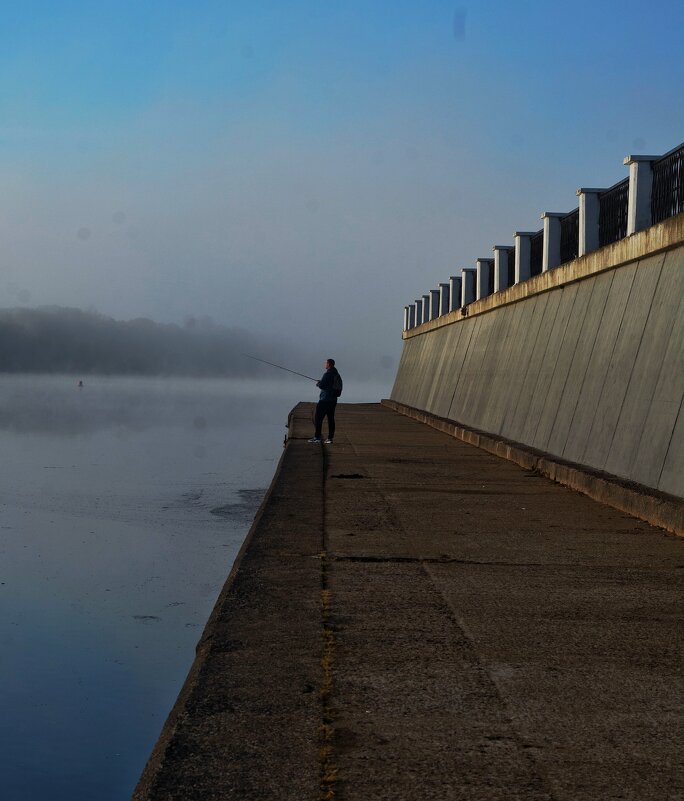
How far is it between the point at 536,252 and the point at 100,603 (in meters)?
14.9

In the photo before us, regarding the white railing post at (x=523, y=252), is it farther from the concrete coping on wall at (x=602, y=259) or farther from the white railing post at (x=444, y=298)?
the white railing post at (x=444, y=298)

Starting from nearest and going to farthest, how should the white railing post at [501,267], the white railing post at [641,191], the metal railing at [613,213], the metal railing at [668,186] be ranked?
1. the metal railing at [668,186]
2. the white railing post at [641,191]
3. the metal railing at [613,213]
4. the white railing post at [501,267]

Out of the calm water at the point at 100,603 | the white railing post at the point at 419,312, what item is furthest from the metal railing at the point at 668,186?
the white railing post at the point at 419,312

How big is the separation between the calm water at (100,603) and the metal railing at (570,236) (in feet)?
27.2

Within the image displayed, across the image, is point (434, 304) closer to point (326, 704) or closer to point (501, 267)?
point (501, 267)

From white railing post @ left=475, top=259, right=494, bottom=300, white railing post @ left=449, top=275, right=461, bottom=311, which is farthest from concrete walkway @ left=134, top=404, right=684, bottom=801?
white railing post @ left=449, top=275, right=461, bottom=311

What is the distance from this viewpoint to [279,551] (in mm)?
8914

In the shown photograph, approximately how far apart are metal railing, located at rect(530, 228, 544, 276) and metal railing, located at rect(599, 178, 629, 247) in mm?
5548

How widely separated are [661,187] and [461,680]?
37.0 ft

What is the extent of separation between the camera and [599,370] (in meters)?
15.1

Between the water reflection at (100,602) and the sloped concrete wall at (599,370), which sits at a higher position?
the sloped concrete wall at (599,370)

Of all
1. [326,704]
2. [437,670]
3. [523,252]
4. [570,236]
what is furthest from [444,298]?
[326,704]

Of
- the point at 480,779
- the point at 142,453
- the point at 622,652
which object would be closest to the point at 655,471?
the point at 622,652

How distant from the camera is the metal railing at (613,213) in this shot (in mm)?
16688
